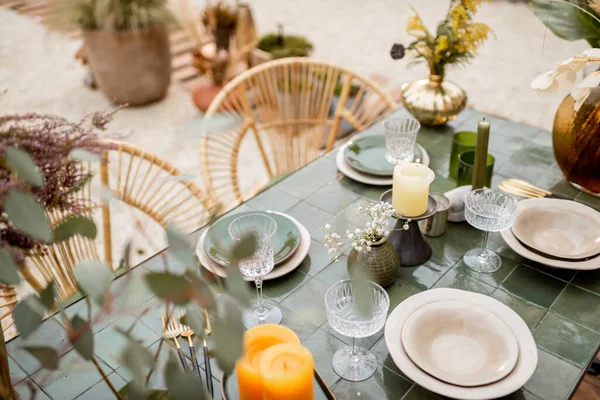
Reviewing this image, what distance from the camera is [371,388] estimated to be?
36.5 inches

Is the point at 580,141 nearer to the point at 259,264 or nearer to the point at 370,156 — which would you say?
the point at 370,156

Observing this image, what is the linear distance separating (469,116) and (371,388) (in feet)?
3.65

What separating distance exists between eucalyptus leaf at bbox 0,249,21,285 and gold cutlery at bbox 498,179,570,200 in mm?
1184

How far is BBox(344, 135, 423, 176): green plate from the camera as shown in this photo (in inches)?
57.6

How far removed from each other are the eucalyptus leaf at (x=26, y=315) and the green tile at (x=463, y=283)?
0.79 metres

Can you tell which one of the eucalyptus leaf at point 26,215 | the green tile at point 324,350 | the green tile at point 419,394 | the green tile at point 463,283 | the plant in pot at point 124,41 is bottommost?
the plant in pot at point 124,41

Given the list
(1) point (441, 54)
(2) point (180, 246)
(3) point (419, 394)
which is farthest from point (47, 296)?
(1) point (441, 54)

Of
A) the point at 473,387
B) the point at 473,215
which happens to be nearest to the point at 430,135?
the point at 473,215

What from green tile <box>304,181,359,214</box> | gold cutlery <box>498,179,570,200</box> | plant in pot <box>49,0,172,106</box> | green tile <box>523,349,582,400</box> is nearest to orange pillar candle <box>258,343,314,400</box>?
green tile <box>523,349,582,400</box>

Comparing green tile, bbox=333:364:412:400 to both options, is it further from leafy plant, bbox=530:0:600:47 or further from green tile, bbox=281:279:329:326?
leafy plant, bbox=530:0:600:47

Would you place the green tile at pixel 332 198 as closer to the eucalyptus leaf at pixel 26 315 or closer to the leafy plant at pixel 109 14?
the eucalyptus leaf at pixel 26 315

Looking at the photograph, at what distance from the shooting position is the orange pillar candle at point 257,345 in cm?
81

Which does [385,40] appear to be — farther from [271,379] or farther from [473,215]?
[271,379]

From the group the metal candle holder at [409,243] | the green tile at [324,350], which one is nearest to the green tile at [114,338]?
the green tile at [324,350]
